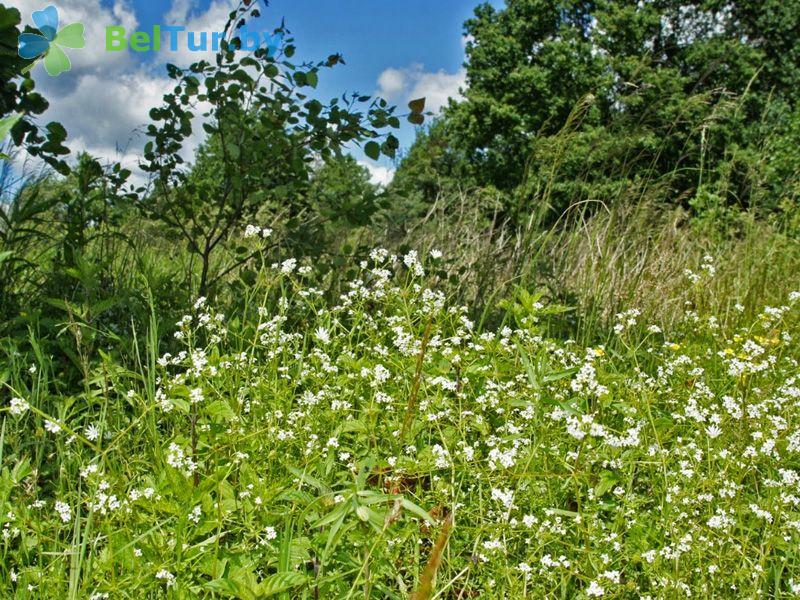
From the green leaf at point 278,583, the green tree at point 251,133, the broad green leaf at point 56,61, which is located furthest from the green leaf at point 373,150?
the green leaf at point 278,583

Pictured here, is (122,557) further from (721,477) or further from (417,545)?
(721,477)

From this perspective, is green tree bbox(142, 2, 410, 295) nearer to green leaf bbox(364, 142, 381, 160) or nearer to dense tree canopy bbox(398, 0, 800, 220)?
green leaf bbox(364, 142, 381, 160)

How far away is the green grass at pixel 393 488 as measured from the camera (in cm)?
161

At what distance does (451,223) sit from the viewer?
5617 millimetres

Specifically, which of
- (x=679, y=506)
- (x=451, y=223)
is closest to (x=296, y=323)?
(x=679, y=506)

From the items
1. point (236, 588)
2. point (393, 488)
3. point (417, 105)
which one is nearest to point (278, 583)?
point (236, 588)

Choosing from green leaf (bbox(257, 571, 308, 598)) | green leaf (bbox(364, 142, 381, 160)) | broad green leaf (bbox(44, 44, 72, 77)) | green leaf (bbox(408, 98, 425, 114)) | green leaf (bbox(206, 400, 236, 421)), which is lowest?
green leaf (bbox(257, 571, 308, 598))

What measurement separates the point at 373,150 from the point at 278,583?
7.71 feet

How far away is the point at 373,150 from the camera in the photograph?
3.31 metres

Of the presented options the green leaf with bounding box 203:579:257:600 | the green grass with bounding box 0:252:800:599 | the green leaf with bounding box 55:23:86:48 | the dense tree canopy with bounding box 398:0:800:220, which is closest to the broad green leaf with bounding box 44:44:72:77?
the green leaf with bounding box 55:23:86:48

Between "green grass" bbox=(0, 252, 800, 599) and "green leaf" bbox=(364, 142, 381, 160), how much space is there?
939 millimetres

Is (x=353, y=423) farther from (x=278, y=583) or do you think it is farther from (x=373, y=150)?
(x=373, y=150)

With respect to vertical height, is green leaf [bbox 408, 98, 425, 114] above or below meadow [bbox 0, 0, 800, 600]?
above

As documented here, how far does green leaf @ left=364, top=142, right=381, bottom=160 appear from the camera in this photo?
3316 mm
